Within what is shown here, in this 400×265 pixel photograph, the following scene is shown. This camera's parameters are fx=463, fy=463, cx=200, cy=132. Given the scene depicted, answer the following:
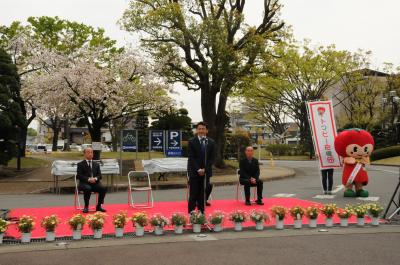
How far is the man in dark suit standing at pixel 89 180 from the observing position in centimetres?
1012

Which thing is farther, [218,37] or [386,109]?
[386,109]

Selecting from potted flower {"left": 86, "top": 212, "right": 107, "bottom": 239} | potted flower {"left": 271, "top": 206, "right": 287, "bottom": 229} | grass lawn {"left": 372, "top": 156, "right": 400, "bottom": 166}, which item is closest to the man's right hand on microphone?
potted flower {"left": 271, "top": 206, "right": 287, "bottom": 229}

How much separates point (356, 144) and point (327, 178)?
67.0 inches

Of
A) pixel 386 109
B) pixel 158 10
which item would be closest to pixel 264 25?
pixel 158 10

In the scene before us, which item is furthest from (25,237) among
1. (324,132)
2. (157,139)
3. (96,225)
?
(157,139)

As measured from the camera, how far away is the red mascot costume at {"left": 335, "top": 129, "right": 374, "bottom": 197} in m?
12.9

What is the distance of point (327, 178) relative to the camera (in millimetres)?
14234

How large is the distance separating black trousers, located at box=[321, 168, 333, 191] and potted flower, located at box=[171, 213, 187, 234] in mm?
7553

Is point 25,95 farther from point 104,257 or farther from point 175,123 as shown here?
point 104,257

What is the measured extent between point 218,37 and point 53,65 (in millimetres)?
10987

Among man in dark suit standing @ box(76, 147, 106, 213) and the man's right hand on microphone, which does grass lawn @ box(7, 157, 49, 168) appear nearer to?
man in dark suit standing @ box(76, 147, 106, 213)

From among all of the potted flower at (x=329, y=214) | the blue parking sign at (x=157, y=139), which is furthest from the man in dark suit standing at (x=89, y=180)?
the blue parking sign at (x=157, y=139)

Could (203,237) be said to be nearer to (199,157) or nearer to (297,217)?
(199,157)

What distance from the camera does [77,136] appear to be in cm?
10100
